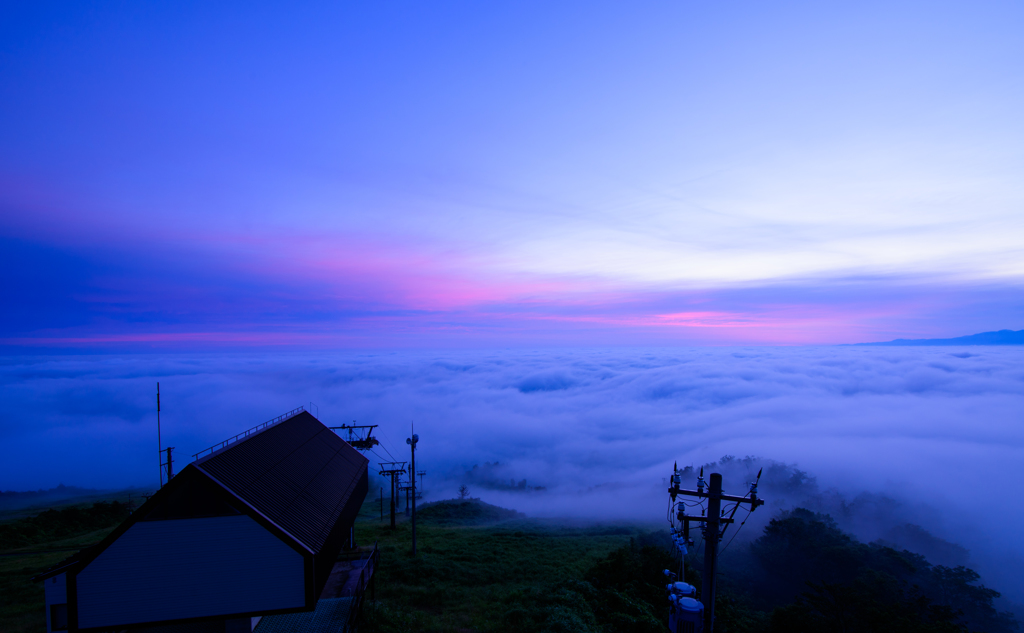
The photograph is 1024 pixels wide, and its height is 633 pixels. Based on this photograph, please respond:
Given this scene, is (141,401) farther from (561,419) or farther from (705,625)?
(705,625)

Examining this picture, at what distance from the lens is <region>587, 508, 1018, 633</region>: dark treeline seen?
21.9 meters

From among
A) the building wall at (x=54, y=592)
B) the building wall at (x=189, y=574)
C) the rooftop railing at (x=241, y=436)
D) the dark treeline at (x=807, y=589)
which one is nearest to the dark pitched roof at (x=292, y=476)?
the rooftop railing at (x=241, y=436)

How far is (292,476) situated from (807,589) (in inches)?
1563

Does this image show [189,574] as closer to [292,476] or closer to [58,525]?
[292,476]

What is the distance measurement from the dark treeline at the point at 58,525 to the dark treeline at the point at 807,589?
5470 centimetres

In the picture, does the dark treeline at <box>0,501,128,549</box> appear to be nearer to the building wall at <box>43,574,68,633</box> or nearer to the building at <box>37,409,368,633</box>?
the building wall at <box>43,574,68,633</box>

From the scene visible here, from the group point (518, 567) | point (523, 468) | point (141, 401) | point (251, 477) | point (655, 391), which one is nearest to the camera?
point (251, 477)

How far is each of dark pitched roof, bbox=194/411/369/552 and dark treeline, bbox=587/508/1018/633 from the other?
1355 centimetres

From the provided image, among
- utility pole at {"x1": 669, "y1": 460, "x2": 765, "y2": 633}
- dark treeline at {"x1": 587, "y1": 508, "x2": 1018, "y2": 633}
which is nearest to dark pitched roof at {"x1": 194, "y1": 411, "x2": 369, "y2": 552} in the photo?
utility pole at {"x1": 669, "y1": 460, "x2": 765, "y2": 633}

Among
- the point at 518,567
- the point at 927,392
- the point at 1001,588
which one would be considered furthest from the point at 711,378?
the point at 518,567

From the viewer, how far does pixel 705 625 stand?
36.4 feet

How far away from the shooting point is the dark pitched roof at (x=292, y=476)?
1541 centimetres

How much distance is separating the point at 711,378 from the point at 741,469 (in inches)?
4872

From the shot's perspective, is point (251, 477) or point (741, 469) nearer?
point (251, 477)
